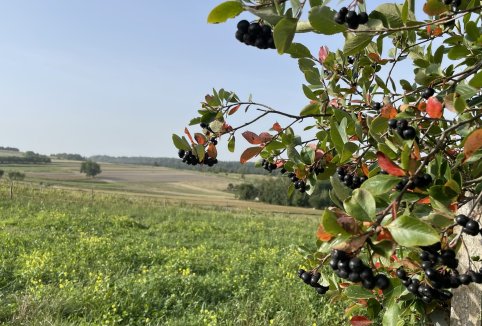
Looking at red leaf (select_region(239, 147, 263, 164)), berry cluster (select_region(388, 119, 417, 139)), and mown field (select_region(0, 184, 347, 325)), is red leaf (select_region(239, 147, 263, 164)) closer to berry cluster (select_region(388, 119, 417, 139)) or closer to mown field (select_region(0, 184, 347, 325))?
berry cluster (select_region(388, 119, 417, 139))

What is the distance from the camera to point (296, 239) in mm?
13461

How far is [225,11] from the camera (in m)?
1.01

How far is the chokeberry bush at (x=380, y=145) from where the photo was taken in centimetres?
104

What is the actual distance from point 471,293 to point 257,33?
171 cm

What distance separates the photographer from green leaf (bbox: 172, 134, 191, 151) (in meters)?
1.91

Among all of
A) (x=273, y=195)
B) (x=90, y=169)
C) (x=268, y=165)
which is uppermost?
(x=268, y=165)

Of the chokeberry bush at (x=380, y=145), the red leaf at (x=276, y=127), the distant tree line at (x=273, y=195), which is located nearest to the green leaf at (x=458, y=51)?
the chokeberry bush at (x=380, y=145)

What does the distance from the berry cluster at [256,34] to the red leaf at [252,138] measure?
2.85ft

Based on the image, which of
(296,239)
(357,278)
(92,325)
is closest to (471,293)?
(357,278)

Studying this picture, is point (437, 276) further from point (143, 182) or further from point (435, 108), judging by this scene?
point (143, 182)

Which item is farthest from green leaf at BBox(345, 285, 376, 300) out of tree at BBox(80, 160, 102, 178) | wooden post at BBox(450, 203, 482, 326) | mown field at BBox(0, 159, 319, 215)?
tree at BBox(80, 160, 102, 178)

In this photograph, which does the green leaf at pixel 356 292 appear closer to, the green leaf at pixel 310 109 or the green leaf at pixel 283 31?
the green leaf at pixel 310 109

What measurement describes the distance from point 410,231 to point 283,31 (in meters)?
0.60

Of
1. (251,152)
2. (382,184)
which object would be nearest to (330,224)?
(382,184)
